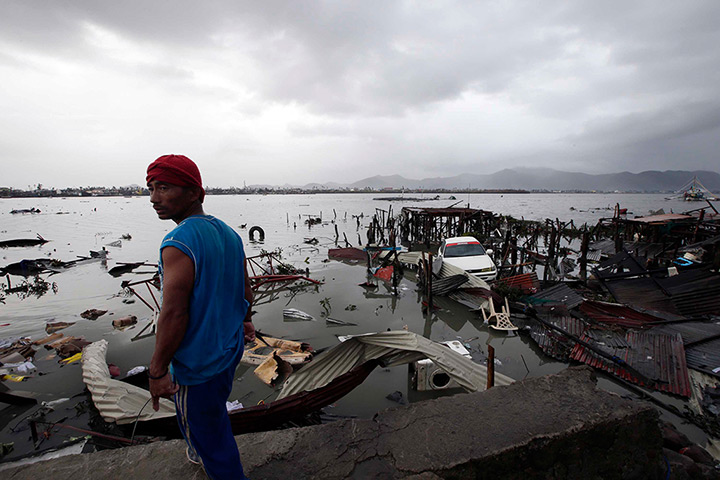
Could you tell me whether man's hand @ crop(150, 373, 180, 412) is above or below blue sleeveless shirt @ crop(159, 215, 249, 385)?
below

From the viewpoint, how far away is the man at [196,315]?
1615 mm

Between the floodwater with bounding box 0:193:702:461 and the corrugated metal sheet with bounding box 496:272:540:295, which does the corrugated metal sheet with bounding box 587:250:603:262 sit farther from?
the floodwater with bounding box 0:193:702:461

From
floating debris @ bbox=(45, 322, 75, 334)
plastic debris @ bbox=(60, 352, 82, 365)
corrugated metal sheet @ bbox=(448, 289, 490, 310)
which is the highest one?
corrugated metal sheet @ bbox=(448, 289, 490, 310)

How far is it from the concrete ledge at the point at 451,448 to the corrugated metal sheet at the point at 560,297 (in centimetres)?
640

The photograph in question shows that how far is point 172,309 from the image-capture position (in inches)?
62.6

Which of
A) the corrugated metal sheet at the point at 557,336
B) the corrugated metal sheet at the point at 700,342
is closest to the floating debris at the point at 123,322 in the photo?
the corrugated metal sheet at the point at 557,336

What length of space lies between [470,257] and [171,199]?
11.2 meters

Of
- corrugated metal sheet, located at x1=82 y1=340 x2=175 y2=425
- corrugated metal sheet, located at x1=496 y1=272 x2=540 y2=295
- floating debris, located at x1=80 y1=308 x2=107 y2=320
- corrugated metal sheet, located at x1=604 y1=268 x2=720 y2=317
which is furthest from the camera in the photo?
floating debris, located at x1=80 y1=308 x2=107 y2=320

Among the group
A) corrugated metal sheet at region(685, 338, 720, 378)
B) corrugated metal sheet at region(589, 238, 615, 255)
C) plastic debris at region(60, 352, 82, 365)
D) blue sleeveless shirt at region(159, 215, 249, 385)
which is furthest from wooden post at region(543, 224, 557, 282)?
plastic debris at region(60, 352, 82, 365)

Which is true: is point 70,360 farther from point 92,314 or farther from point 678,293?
point 678,293

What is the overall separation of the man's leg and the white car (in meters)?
10.1

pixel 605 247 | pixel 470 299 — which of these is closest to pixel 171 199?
pixel 470 299

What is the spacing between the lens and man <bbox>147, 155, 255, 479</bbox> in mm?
1615

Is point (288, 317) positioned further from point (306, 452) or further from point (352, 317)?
point (306, 452)
